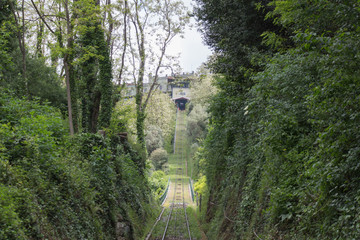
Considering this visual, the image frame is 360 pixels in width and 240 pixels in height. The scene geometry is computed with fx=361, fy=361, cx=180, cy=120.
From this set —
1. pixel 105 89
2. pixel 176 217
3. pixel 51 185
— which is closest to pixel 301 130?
pixel 51 185

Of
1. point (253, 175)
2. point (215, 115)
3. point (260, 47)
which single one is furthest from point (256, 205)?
point (215, 115)

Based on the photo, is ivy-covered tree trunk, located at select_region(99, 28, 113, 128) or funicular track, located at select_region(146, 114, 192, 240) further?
ivy-covered tree trunk, located at select_region(99, 28, 113, 128)

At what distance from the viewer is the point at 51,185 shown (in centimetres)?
845

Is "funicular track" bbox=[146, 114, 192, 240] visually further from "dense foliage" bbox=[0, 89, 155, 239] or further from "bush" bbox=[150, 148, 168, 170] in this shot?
Result: "dense foliage" bbox=[0, 89, 155, 239]

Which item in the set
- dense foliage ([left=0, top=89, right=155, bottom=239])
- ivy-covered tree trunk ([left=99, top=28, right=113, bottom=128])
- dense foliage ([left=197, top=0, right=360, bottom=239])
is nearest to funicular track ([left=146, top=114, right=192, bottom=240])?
dense foliage ([left=197, top=0, right=360, bottom=239])

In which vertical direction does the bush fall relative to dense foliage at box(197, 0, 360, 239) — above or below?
below

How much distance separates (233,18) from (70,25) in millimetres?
7225

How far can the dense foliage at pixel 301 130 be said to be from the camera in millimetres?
5867

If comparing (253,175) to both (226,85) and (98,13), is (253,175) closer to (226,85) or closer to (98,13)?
(226,85)

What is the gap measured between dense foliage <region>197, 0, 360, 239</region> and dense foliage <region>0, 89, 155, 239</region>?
14.4 feet

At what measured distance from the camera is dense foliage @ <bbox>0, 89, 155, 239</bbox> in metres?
6.48

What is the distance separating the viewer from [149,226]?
2042 cm

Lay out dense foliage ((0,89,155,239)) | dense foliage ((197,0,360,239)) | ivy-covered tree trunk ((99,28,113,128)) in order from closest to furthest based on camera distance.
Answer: dense foliage ((197,0,360,239)), dense foliage ((0,89,155,239)), ivy-covered tree trunk ((99,28,113,128))

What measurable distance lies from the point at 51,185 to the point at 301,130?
235 inches
